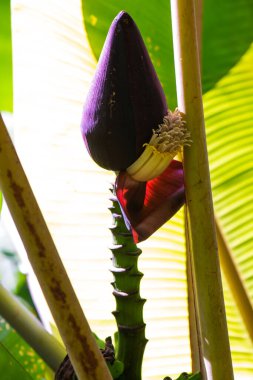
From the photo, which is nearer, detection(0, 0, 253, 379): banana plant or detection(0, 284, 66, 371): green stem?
detection(0, 284, 66, 371): green stem

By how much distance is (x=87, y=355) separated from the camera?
1.27 ft

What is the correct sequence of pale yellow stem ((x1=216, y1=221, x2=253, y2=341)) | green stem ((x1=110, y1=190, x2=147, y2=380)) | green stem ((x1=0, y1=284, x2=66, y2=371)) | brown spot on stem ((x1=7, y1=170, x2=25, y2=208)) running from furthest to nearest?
pale yellow stem ((x1=216, y1=221, x2=253, y2=341)) < green stem ((x1=0, y1=284, x2=66, y2=371)) < green stem ((x1=110, y1=190, x2=147, y2=380)) < brown spot on stem ((x1=7, y1=170, x2=25, y2=208))

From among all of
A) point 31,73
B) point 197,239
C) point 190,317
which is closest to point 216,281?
point 197,239

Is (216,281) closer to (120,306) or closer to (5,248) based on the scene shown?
(120,306)

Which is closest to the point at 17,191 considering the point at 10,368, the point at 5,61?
the point at 10,368

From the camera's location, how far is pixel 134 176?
0.46 meters

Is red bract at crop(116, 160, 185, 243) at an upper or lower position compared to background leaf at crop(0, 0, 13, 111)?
lower

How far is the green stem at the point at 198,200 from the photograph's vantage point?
0.44 meters

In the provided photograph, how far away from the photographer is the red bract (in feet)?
1.44

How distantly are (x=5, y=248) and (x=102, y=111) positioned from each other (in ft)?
3.23

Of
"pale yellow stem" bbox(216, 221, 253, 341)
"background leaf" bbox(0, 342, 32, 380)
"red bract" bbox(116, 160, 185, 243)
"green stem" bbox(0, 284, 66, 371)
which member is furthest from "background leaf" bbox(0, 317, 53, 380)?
"red bract" bbox(116, 160, 185, 243)

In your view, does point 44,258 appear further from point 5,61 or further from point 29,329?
point 5,61

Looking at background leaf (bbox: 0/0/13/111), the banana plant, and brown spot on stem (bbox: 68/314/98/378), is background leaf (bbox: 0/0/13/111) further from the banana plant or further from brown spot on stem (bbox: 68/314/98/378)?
brown spot on stem (bbox: 68/314/98/378)

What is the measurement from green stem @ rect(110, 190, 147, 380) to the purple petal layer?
57mm
